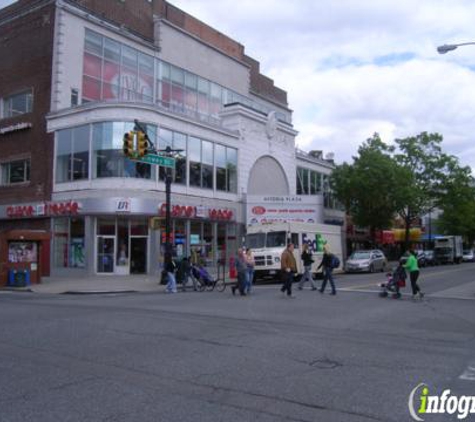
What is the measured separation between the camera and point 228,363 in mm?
7422

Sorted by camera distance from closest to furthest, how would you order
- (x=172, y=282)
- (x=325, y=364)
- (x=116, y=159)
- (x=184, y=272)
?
(x=325, y=364) < (x=172, y=282) < (x=184, y=272) < (x=116, y=159)

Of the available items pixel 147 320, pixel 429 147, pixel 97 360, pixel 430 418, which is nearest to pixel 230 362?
pixel 97 360

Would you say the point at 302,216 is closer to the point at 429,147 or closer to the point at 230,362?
the point at 429,147

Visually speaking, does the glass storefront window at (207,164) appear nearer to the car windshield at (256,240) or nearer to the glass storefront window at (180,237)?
the glass storefront window at (180,237)

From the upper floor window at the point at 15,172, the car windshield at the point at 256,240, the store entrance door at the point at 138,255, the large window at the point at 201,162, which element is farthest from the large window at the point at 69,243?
the car windshield at the point at 256,240

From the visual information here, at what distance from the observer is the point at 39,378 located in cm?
659

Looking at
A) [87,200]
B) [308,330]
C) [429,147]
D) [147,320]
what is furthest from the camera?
[429,147]

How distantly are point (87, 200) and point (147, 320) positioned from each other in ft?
58.0

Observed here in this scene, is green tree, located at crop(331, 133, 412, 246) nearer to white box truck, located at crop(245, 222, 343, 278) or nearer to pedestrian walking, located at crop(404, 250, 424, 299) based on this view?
white box truck, located at crop(245, 222, 343, 278)

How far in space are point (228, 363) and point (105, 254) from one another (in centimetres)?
2215

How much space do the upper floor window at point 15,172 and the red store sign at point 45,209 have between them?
1837 millimetres

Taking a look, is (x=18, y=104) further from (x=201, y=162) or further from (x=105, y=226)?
(x=201, y=162)

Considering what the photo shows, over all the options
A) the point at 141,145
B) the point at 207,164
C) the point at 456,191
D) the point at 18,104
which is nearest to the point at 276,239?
the point at 141,145

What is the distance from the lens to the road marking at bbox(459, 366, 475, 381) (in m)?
6.70
